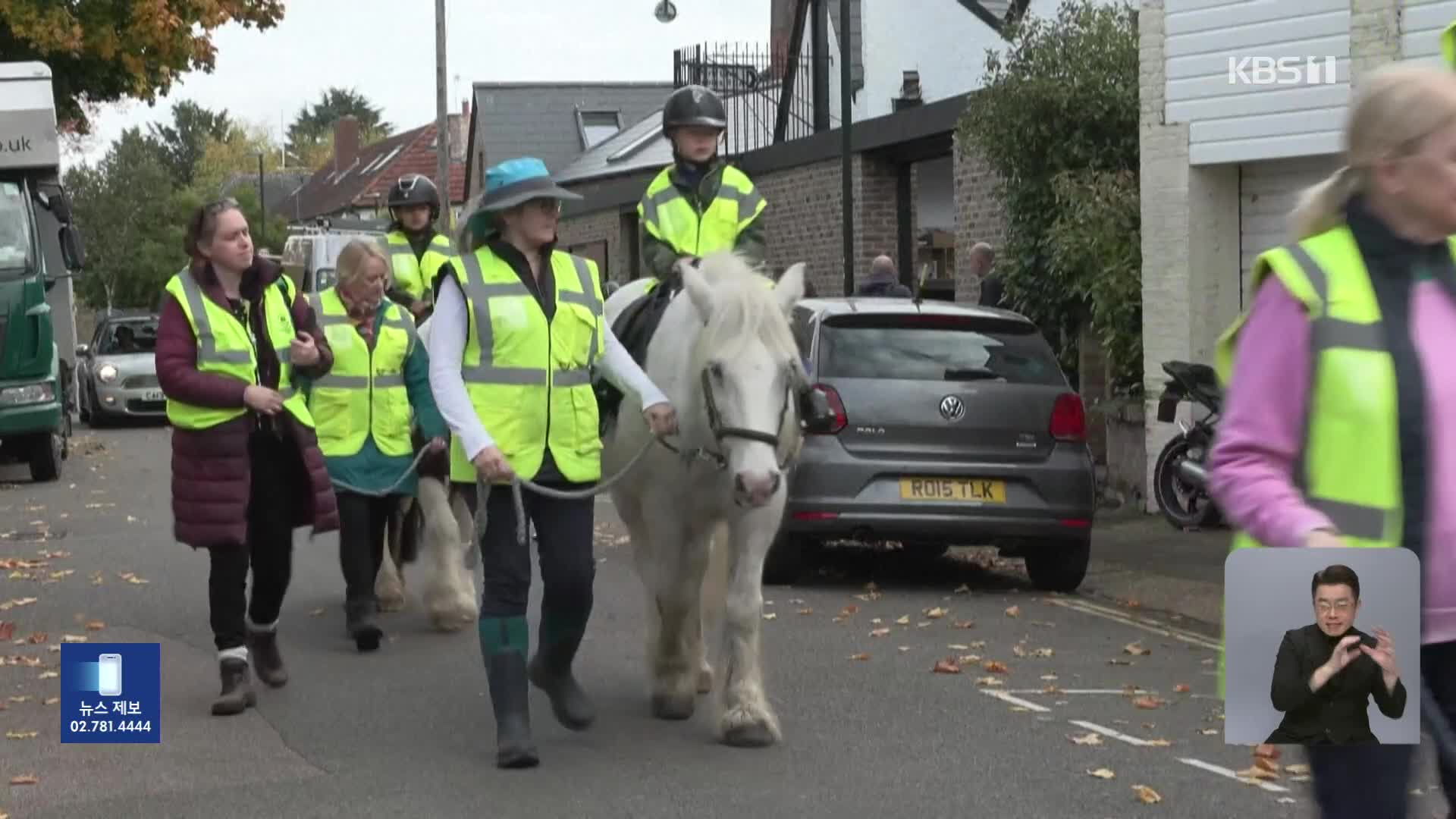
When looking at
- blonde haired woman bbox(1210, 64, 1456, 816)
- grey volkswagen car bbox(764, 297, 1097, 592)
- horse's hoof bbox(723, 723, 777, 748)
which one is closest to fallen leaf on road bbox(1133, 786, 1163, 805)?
horse's hoof bbox(723, 723, 777, 748)

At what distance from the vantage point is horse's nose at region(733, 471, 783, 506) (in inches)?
286

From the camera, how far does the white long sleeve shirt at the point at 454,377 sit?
23.9ft

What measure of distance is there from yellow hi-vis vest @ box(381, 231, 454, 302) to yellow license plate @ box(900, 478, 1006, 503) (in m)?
2.89

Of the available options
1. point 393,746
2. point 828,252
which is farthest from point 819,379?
point 828,252

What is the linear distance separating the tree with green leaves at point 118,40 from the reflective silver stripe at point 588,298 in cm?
2396

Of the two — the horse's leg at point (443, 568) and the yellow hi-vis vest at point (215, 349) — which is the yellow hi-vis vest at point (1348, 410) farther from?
the horse's leg at point (443, 568)

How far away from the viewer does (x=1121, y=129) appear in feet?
63.8

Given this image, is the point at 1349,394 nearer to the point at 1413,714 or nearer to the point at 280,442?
the point at 1413,714

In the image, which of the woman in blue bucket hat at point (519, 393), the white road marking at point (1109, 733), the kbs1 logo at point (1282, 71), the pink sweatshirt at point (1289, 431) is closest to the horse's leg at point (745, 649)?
the woman in blue bucket hat at point (519, 393)

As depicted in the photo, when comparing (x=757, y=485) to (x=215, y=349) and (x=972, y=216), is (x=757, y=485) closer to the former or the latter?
(x=215, y=349)

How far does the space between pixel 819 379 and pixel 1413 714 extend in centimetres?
891

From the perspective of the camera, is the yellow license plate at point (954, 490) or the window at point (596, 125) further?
the window at point (596, 125)

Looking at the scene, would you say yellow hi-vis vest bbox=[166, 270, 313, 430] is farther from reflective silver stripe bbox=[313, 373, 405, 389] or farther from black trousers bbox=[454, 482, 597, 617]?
reflective silver stripe bbox=[313, 373, 405, 389]

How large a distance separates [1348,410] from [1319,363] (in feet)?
0.31
